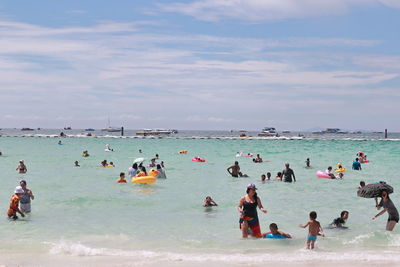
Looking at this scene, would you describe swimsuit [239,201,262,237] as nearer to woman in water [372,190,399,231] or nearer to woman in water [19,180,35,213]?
woman in water [372,190,399,231]

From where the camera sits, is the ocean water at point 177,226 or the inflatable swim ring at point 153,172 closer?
the ocean water at point 177,226

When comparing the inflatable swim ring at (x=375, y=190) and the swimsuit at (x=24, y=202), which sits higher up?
the inflatable swim ring at (x=375, y=190)

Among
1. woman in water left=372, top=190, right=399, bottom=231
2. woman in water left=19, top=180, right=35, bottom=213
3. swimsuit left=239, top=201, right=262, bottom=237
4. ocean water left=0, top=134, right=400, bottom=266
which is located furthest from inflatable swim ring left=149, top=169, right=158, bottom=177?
woman in water left=372, top=190, right=399, bottom=231

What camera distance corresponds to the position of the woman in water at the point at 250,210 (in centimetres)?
1289

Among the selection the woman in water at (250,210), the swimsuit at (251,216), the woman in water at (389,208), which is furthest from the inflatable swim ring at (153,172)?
the woman in water at (389,208)

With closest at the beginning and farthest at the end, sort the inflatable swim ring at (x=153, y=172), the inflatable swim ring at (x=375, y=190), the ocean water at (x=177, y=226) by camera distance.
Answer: the ocean water at (x=177, y=226), the inflatable swim ring at (x=375, y=190), the inflatable swim ring at (x=153, y=172)

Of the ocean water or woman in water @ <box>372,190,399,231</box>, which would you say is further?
woman in water @ <box>372,190,399,231</box>

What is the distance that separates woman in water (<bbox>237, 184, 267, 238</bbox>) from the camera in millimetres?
12885

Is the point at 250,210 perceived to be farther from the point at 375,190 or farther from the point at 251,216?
the point at 375,190

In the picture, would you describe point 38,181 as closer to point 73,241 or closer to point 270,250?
point 73,241

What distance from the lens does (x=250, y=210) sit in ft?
42.8

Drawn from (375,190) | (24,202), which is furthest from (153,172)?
(375,190)

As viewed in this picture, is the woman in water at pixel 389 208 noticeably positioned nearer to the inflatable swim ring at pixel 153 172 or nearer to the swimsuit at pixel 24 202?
the swimsuit at pixel 24 202

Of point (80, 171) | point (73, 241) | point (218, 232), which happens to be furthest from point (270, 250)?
point (80, 171)
